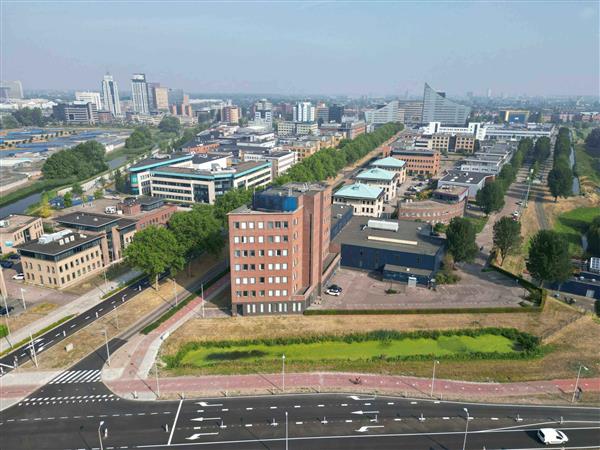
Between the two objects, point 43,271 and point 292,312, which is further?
point 43,271

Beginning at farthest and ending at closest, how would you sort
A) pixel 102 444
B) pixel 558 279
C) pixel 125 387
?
pixel 558 279 < pixel 125 387 < pixel 102 444

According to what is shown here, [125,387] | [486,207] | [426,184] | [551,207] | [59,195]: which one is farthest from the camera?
[426,184]

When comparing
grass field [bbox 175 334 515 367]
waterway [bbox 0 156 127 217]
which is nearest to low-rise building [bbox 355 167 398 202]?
grass field [bbox 175 334 515 367]

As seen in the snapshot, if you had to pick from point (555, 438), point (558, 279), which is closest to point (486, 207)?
point (558, 279)

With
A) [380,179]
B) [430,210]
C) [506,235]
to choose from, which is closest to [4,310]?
[506,235]

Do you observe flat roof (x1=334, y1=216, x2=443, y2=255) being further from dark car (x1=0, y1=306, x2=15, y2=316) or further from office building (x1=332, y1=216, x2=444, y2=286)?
dark car (x1=0, y1=306, x2=15, y2=316)

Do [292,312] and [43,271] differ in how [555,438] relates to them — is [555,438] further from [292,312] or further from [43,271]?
[43,271]

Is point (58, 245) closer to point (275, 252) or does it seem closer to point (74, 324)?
point (74, 324)

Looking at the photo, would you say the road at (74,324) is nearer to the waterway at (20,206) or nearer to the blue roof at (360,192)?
the blue roof at (360,192)
